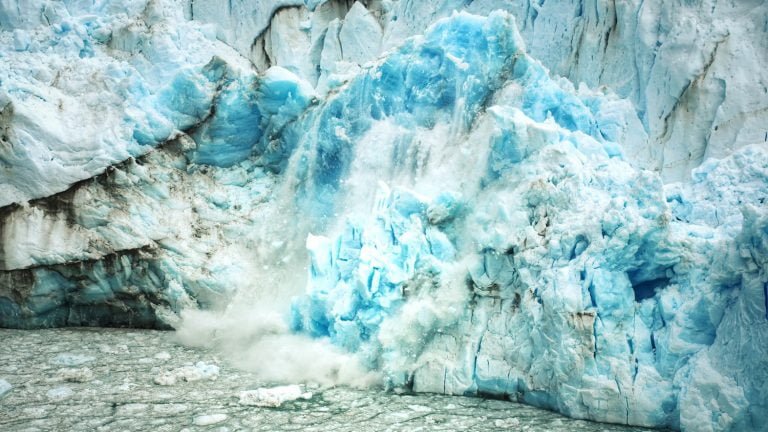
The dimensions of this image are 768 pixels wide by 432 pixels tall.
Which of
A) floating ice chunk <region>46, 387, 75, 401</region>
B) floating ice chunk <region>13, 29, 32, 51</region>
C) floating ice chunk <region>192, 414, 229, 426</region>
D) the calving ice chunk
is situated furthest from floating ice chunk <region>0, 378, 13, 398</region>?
floating ice chunk <region>13, 29, 32, 51</region>

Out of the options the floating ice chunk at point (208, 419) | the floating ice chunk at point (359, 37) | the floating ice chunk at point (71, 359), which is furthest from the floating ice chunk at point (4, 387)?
the floating ice chunk at point (359, 37)

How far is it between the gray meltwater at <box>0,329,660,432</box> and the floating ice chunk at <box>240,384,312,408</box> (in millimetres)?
43

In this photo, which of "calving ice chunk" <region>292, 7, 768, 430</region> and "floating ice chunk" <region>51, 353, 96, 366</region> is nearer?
"calving ice chunk" <region>292, 7, 768, 430</region>

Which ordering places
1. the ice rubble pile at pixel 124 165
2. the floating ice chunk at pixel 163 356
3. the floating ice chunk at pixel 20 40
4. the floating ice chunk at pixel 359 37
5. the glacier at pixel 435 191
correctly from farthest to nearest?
the floating ice chunk at pixel 359 37 < the floating ice chunk at pixel 20 40 < the ice rubble pile at pixel 124 165 < the floating ice chunk at pixel 163 356 < the glacier at pixel 435 191

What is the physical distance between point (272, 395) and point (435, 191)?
2.29 meters

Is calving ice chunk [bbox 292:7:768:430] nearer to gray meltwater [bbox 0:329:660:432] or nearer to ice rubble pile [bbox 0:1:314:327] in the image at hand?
gray meltwater [bbox 0:329:660:432]

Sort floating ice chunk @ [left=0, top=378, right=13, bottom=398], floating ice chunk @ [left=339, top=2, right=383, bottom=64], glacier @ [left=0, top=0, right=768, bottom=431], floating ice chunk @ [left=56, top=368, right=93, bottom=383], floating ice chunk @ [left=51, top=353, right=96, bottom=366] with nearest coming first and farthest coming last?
1. glacier @ [left=0, top=0, right=768, bottom=431]
2. floating ice chunk @ [left=0, top=378, right=13, bottom=398]
3. floating ice chunk @ [left=56, top=368, right=93, bottom=383]
4. floating ice chunk @ [left=51, top=353, right=96, bottom=366]
5. floating ice chunk @ [left=339, top=2, right=383, bottom=64]

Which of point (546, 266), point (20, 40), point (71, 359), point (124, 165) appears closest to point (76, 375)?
point (71, 359)

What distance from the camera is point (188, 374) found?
5.20 meters

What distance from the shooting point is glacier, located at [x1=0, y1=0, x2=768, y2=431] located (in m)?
4.52

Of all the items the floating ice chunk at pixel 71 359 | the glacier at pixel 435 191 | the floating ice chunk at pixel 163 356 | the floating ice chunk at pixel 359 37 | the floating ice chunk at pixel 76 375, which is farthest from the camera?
the floating ice chunk at pixel 359 37

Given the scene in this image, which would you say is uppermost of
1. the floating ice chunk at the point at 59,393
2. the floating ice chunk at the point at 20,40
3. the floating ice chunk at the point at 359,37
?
the floating ice chunk at the point at 359,37

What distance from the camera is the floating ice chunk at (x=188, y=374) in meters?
5.08

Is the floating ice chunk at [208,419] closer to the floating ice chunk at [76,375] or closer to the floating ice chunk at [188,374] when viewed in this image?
the floating ice chunk at [188,374]
